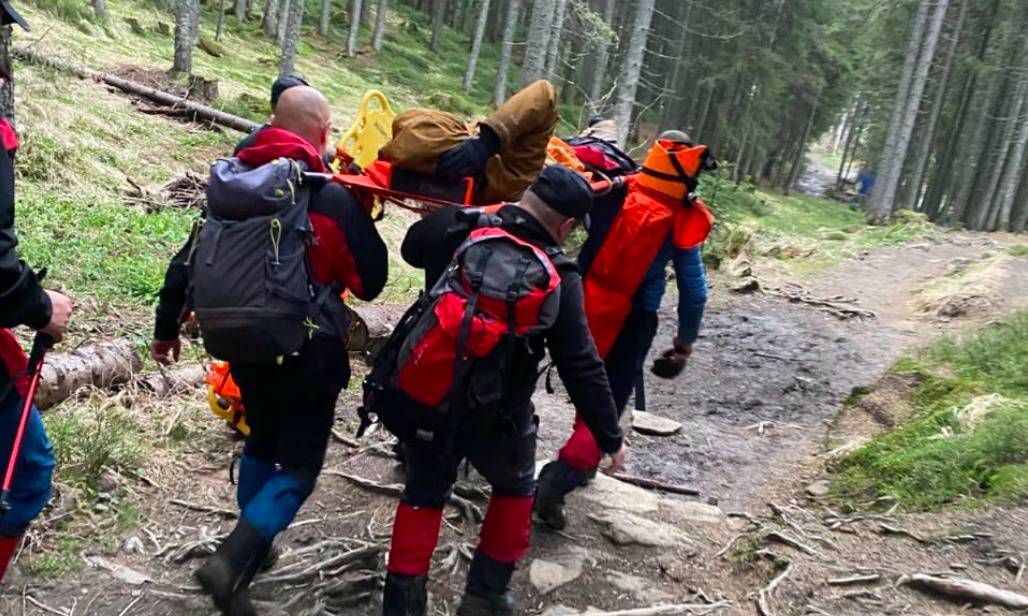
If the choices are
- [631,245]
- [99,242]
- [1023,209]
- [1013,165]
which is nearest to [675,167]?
[631,245]

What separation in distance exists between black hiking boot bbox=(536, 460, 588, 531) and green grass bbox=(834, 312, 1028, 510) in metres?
2.24

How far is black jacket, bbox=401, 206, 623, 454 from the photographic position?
3.09 m

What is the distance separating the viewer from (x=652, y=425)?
7152mm

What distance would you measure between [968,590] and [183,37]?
18.2 metres

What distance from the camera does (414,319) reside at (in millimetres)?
3113

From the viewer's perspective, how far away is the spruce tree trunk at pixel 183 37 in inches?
675

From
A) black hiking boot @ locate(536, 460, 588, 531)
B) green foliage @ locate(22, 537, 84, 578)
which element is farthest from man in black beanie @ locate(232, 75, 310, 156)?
black hiking boot @ locate(536, 460, 588, 531)

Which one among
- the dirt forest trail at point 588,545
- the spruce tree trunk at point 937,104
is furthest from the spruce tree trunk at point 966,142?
the dirt forest trail at point 588,545

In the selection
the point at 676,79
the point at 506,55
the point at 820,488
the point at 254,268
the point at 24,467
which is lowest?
the point at 820,488

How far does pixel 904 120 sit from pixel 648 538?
2556cm

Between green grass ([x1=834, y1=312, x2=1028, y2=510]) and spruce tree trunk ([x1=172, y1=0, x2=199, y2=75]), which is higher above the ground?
spruce tree trunk ([x1=172, y1=0, x2=199, y2=75])

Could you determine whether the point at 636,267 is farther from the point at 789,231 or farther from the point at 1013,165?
the point at 1013,165

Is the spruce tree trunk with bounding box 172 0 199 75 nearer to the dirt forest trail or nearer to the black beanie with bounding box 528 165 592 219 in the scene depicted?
the dirt forest trail

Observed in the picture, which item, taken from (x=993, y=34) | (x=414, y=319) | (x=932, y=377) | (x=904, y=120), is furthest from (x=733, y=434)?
(x=993, y=34)
